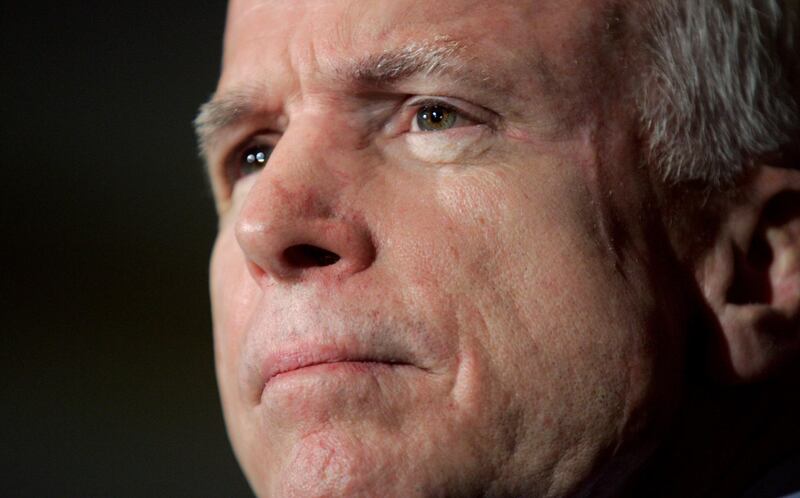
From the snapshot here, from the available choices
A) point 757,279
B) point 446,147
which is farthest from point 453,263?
point 757,279

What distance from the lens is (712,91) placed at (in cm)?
124

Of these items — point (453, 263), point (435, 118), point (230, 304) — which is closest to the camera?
point (453, 263)

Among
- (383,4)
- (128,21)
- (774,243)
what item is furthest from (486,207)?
(128,21)

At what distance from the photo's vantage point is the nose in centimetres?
110

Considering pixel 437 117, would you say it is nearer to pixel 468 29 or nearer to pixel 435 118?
pixel 435 118

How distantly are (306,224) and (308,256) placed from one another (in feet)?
0.14

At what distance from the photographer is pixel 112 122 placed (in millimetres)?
2461

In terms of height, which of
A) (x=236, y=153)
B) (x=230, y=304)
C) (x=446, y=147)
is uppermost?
(x=236, y=153)

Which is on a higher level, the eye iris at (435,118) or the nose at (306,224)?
the eye iris at (435,118)

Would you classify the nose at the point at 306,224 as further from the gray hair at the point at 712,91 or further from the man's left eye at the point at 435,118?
the gray hair at the point at 712,91

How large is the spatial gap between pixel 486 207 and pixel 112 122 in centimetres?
159

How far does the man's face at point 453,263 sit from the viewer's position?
1.06 meters

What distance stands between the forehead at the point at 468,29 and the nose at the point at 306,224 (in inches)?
5.7

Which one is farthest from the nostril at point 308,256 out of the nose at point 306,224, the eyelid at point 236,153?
the eyelid at point 236,153
